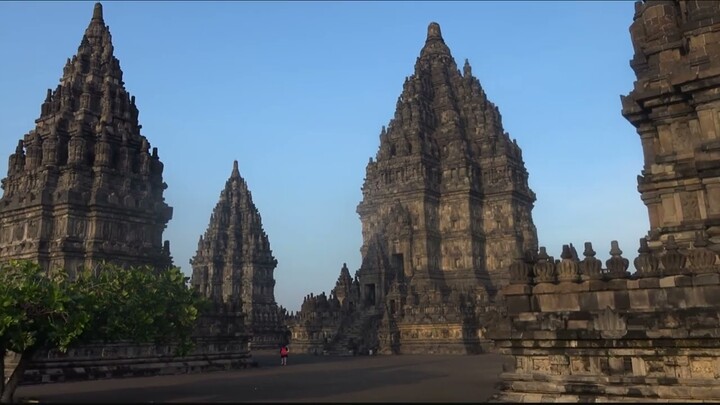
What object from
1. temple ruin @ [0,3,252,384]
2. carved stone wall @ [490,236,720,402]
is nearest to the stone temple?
temple ruin @ [0,3,252,384]

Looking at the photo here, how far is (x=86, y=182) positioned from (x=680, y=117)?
122 ft

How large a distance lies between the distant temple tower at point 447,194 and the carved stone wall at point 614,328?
35.2m

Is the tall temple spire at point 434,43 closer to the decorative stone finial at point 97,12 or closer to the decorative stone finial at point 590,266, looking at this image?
the decorative stone finial at point 97,12

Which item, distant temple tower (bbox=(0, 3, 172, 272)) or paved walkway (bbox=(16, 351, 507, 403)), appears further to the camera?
distant temple tower (bbox=(0, 3, 172, 272))

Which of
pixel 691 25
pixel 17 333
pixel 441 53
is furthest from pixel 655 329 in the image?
pixel 441 53

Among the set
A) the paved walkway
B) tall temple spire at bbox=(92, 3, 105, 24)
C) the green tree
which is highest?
tall temple spire at bbox=(92, 3, 105, 24)

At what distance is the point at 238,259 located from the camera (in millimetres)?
66312

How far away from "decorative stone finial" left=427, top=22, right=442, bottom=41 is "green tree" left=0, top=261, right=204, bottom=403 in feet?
171

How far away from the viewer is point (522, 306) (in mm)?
15688

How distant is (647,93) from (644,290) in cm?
678

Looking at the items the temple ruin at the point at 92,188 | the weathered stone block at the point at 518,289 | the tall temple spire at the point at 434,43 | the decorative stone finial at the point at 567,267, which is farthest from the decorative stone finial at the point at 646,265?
the tall temple spire at the point at 434,43

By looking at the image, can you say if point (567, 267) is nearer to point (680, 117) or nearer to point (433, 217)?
point (680, 117)

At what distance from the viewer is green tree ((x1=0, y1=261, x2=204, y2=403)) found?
1455 centimetres

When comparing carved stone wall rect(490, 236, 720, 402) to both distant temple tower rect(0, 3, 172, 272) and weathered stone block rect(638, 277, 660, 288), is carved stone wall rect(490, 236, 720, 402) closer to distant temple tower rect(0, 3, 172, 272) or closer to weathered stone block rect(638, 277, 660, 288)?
weathered stone block rect(638, 277, 660, 288)
